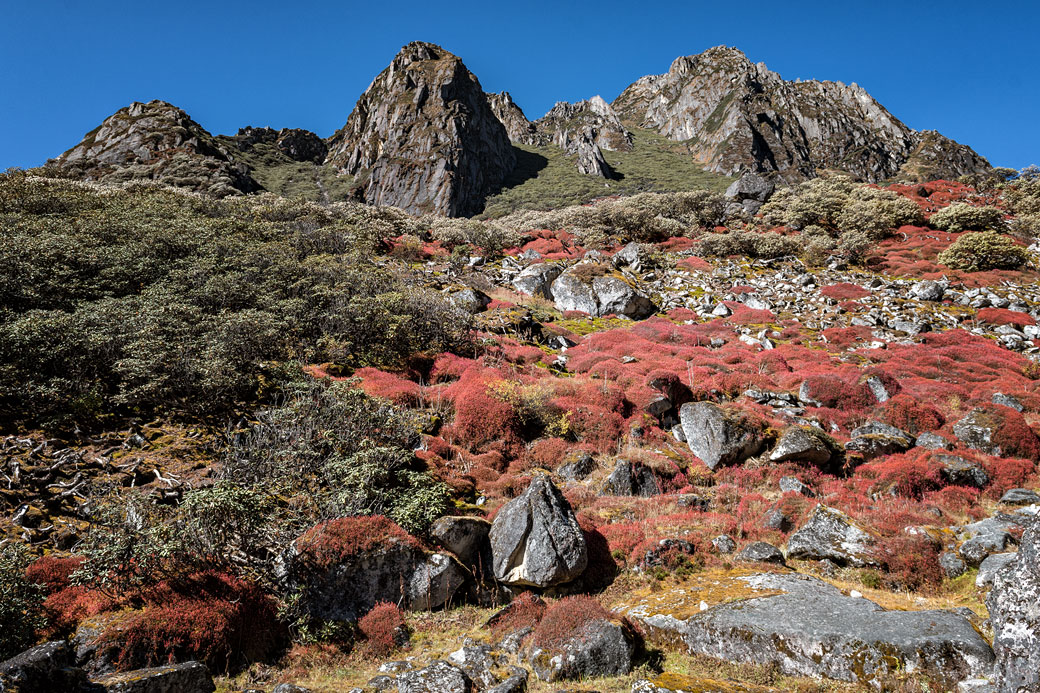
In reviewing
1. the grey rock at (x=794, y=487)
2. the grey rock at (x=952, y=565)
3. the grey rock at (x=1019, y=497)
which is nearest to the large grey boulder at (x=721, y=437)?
the grey rock at (x=794, y=487)

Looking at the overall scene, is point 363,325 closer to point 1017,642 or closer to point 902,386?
point 1017,642

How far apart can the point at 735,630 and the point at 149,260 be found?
2617 centimetres

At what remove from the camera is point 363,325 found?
827 inches

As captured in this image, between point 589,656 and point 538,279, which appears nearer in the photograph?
point 589,656

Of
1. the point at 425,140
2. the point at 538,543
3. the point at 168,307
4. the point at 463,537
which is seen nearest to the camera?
the point at 538,543

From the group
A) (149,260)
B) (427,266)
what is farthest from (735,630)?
(427,266)

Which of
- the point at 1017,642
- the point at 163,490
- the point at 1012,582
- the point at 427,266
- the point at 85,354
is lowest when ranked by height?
the point at 1017,642

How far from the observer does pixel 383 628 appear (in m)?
8.48

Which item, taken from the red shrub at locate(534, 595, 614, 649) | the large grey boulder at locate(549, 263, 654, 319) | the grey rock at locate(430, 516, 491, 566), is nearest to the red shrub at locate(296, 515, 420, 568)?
the grey rock at locate(430, 516, 491, 566)

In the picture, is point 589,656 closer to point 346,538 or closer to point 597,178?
point 346,538

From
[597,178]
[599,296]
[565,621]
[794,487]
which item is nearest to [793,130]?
[597,178]

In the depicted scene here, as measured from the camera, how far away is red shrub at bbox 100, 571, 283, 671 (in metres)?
6.81

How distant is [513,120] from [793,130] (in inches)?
3261

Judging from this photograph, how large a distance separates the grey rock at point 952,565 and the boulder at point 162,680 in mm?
13171
